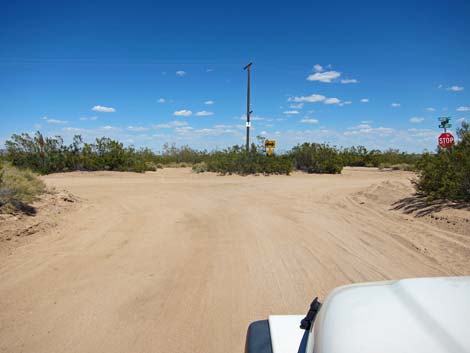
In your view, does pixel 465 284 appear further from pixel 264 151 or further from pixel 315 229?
pixel 264 151

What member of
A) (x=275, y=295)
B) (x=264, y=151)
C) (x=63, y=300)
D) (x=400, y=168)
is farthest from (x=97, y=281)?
(x=400, y=168)

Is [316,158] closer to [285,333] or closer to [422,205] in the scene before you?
[422,205]

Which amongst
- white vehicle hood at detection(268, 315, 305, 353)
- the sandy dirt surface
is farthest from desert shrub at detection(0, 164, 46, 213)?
white vehicle hood at detection(268, 315, 305, 353)

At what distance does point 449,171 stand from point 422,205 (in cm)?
102

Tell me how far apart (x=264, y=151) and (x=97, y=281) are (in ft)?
72.9

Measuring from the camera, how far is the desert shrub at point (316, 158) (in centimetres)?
2588

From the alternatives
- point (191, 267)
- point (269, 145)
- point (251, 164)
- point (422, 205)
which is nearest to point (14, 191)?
point (191, 267)

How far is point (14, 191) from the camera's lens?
23.3 ft

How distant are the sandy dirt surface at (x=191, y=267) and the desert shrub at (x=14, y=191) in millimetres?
851

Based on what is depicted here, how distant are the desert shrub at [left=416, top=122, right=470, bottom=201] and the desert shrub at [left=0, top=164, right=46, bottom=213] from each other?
30.8 feet

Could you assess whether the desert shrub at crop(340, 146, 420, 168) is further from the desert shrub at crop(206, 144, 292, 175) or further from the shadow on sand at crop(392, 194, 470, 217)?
the shadow on sand at crop(392, 194, 470, 217)

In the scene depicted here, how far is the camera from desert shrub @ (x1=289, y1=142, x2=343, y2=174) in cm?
2588

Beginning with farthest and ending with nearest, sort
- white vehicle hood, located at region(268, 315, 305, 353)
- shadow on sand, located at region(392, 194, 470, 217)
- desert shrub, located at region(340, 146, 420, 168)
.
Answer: desert shrub, located at region(340, 146, 420, 168) < shadow on sand, located at region(392, 194, 470, 217) < white vehicle hood, located at region(268, 315, 305, 353)

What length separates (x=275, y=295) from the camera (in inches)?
158
